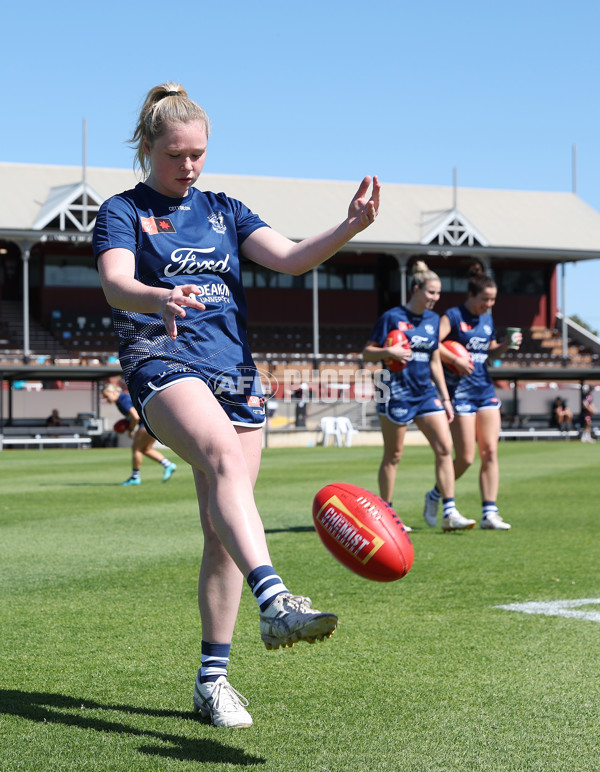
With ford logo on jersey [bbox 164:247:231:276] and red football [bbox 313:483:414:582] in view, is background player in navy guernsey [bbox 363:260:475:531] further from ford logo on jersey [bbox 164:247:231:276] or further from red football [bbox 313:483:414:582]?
ford logo on jersey [bbox 164:247:231:276]

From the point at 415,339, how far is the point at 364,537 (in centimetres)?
608

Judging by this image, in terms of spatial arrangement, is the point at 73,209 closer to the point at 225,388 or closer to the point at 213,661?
the point at 225,388

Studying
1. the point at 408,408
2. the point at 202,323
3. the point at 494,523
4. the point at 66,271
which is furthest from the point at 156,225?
the point at 66,271

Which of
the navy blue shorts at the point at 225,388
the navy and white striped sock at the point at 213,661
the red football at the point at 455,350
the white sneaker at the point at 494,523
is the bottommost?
the white sneaker at the point at 494,523

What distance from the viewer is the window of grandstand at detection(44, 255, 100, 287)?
49.2 m

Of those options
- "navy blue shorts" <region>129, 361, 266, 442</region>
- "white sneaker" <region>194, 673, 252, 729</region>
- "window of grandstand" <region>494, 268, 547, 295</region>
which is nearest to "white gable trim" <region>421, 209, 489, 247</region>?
"window of grandstand" <region>494, 268, 547, 295</region>

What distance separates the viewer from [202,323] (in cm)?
400

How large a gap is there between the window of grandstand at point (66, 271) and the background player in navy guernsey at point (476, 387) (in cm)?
4050

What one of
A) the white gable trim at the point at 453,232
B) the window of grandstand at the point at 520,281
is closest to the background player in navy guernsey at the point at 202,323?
the white gable trim at the point at 453,232

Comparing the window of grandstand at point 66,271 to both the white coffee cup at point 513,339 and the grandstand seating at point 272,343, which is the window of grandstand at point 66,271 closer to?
the grandstand seating at point 272,343

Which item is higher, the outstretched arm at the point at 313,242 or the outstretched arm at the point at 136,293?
the outstretched arm at the point at 313,242

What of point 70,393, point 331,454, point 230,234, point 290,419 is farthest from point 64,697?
point 70,393

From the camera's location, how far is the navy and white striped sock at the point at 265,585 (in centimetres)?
340

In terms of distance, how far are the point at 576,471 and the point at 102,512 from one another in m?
10.9
